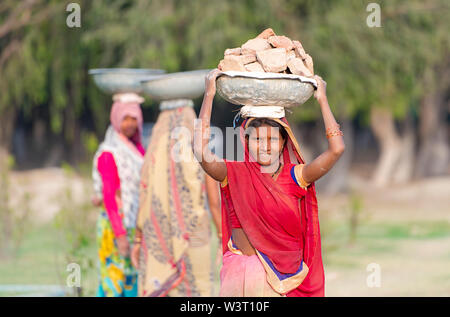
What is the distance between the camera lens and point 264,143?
3.77 meters

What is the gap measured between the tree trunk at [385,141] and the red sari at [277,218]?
52.7ft

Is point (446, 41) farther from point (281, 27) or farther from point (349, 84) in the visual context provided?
point (281, 27)

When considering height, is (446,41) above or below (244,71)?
above

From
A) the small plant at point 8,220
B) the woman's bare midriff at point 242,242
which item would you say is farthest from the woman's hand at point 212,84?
the small plant at point 8,220

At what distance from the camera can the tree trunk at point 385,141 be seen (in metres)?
20.4

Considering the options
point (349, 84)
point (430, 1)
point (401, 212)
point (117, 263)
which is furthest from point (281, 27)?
point (117, 263)

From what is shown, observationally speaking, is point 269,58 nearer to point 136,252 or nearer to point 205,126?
point 205,126

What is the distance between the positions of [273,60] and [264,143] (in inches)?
16.7

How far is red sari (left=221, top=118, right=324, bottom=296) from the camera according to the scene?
3736 millimetres

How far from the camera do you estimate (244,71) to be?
3586 millimetres

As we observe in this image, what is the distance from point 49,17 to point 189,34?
120 inches

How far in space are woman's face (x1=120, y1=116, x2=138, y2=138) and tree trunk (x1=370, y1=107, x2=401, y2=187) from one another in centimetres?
1390

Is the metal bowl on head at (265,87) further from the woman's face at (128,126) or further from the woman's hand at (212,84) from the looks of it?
the woman's face at (128,126)
